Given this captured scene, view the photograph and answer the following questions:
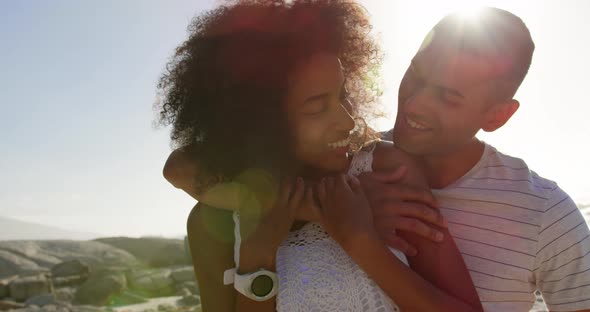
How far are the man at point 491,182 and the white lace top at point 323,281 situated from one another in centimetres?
34

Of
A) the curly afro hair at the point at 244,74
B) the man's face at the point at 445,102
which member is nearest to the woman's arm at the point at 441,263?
the man's face at the point at 445,102

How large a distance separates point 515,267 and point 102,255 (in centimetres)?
1265

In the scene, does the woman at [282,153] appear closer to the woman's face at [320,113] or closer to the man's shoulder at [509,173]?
the woman's face at [320,113]

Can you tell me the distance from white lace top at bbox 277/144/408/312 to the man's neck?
0.52m

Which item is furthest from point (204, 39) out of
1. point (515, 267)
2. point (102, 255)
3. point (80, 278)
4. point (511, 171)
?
point (102, 255)

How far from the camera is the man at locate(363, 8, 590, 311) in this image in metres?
2.60

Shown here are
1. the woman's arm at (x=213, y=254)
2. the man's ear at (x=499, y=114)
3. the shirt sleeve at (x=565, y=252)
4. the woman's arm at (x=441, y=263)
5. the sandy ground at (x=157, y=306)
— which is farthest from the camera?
the sandy ground at (x=157, y=306)

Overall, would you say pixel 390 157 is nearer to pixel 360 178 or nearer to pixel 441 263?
pixel 360 178

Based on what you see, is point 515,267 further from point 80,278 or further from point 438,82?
point 80,278

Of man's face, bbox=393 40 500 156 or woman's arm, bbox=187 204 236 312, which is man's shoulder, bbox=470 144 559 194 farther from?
woman's arm, bbox=187 204 236 312

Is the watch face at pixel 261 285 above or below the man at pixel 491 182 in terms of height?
below

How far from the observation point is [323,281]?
2.43 m

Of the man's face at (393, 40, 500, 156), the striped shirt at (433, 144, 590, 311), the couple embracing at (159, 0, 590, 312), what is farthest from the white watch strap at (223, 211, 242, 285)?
the striped shirt at (433, 144, 590, 311)

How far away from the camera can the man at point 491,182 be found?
260 centimetres
